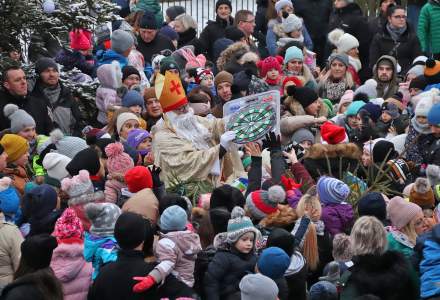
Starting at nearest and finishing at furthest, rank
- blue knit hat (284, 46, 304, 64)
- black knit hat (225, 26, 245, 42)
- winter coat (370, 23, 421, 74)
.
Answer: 1. blue knit hat (284, 46, 304, 64)
2. winter coat (370, 23, 421, 74)
3. black knit hat (225, 26, 245, 42)

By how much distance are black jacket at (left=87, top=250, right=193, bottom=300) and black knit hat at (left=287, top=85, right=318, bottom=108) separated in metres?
6.28

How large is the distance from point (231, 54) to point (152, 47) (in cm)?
144

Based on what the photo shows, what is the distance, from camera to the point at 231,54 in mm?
19078

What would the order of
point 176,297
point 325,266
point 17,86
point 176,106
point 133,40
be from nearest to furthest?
point 176,297 < point 325,266 < point 176,106 < point 17,86 < point 133,40

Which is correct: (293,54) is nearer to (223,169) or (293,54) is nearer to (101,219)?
(223,169)

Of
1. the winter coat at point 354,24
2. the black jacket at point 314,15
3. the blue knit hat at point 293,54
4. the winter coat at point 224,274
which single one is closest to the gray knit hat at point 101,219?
the winter coat at point 224,274

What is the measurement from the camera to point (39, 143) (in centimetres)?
1483

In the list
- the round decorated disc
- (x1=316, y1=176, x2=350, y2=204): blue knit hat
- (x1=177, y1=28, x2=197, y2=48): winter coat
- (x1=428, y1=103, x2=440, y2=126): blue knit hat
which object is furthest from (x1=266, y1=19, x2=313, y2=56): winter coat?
(x1=316, y1=176, x2=350, y2=204): blue knit hat

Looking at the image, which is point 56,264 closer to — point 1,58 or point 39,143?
point 39,143

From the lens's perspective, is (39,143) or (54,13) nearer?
(39,143)

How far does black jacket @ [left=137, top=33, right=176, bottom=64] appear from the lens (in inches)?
782

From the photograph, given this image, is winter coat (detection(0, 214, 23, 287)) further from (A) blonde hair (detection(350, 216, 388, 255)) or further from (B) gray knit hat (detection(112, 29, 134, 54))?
(B) gray knit hat (detection(112, 29, 134, 54))

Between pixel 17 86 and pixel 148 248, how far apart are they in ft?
18.1

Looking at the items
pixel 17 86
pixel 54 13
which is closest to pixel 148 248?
pixel 17 86
